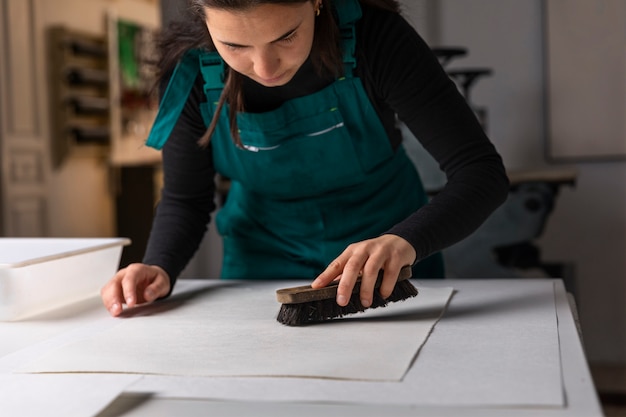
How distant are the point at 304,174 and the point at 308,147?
0.05 m

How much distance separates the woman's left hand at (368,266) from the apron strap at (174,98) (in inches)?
17.8

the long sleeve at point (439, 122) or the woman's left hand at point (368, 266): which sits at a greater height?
the long sleeve at point (439, 122)

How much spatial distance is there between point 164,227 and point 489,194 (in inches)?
21.1

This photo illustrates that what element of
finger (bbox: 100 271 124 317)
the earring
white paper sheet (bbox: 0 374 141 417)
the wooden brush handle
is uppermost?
the earring

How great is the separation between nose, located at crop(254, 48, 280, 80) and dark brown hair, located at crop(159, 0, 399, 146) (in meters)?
0.12

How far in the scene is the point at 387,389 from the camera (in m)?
0.67

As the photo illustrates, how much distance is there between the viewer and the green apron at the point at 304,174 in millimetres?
1279

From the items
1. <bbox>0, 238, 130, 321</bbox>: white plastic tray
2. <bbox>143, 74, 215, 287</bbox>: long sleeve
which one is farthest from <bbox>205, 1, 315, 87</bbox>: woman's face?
<bbox>0, 238, 130, 321</bbox>: white plastic tray

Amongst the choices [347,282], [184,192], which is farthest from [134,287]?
[347,282]

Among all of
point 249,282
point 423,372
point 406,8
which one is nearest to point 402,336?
point 423,372

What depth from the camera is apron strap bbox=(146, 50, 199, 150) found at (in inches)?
50.3

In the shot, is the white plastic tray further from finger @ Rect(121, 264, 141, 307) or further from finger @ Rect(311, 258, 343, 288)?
finger @ Rect(311, 258, 343, 288)

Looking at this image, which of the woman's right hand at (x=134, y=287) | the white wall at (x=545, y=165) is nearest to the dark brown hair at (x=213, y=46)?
the woman's right hand at (x=134, y=287)

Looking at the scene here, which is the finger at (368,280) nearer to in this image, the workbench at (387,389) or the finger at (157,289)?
the workbench at (387,389)
